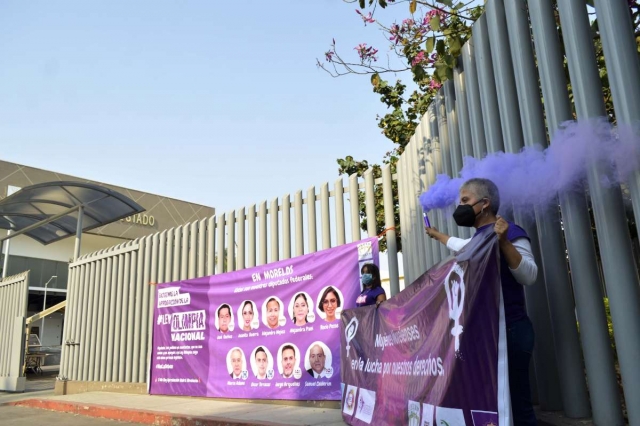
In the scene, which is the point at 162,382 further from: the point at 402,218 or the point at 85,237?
the point at 85,237

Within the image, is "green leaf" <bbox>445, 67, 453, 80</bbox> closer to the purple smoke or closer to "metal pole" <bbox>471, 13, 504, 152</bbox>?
"metal pole" <bbox>471, 13, 504, 152</bbox>

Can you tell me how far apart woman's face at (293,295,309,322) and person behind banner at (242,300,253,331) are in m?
0.86

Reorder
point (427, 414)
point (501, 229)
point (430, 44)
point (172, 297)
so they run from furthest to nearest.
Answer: point (172, 297), point (430, 44), point (427, 414), point (501, 229)

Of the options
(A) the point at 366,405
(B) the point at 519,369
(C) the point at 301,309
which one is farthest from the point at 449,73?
(C) the point at 301,309

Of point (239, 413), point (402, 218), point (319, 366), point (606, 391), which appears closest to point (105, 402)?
point (239, 413)

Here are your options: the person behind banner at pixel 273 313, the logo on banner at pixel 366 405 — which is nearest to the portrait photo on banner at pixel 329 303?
the person behind banner at pixel 273 313

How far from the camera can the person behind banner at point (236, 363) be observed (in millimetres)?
7258

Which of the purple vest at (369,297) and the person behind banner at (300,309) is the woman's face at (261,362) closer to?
the person behind banner at (300,309)

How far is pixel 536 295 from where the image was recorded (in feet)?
11.6

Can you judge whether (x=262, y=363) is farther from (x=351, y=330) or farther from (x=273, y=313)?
(x=351, y=330)

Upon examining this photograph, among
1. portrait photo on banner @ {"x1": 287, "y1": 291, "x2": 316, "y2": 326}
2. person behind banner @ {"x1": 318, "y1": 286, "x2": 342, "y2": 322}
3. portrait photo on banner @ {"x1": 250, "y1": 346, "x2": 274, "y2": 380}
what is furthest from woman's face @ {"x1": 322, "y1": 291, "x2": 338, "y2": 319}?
portrait photo on banner @ {"x1": 250, "y1": 346, "x2": 274, "y2": 380}

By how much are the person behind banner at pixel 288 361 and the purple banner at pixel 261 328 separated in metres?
0.01

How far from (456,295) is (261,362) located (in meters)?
4.48

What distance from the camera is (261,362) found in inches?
276
